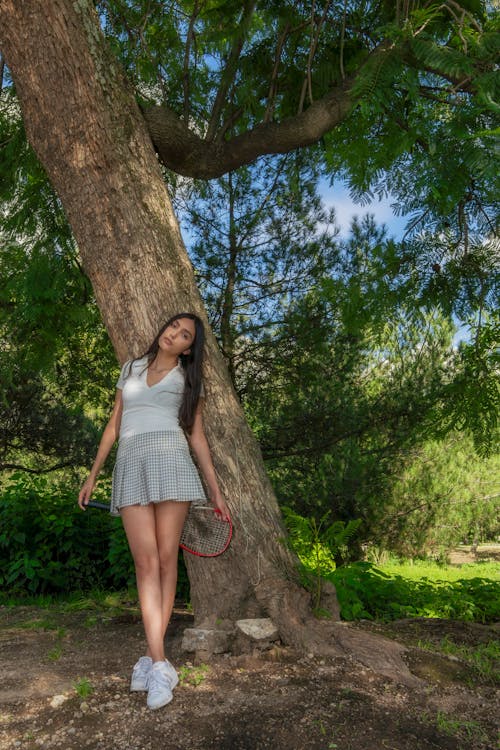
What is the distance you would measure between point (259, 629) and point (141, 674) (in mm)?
696

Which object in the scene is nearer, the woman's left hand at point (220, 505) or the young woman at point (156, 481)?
the young woman at point (156, 481)

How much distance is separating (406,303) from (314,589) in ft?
8.93

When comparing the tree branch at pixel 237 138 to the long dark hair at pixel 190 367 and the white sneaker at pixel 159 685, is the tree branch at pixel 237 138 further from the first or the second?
the white sneaker at pixel 159 685

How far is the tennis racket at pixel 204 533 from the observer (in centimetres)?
377

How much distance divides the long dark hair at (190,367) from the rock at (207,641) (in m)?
1.08

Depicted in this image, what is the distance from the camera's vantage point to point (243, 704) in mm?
2975

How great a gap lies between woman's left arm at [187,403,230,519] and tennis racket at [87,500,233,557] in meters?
0.16

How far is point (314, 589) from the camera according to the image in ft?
13.0

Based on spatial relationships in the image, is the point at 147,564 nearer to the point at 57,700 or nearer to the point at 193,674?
the point at 193,674

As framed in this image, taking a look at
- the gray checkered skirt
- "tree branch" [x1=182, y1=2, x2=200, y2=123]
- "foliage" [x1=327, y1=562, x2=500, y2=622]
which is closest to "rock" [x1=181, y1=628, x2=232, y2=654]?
the gray checkered skirt

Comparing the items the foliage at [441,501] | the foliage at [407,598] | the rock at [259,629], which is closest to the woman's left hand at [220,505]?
the rock at [259,629]

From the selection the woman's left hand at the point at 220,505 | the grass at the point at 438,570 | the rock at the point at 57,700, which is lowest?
the grass at the point at 438,570

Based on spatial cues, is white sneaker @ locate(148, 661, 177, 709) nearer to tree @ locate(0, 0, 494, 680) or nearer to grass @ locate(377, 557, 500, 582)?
tree @ locate(0, 0, 494, 680)

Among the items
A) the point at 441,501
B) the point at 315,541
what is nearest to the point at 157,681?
the point at 315,541
